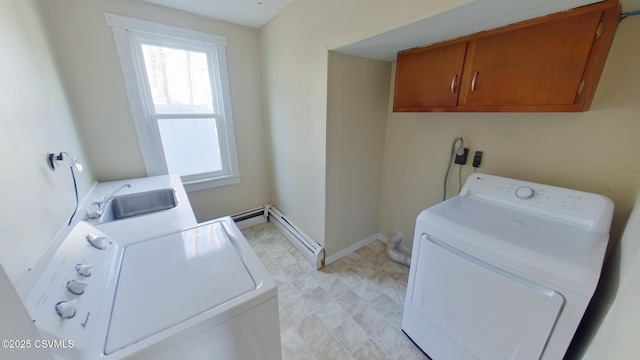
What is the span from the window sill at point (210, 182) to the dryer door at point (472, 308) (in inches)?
89.8

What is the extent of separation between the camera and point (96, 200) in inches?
61.7

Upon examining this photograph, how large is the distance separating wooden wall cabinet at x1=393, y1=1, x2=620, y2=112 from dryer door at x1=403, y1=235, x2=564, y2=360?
0.92 m

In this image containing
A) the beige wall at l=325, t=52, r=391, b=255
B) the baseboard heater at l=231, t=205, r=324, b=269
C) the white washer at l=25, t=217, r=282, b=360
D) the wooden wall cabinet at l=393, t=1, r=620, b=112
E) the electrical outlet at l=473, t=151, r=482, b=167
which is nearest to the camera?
the white washer at l=25, t=217, r=282, b=360

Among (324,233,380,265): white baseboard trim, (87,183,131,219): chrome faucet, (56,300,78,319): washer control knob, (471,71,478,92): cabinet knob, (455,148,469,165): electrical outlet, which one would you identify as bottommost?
(324,233,380,265): white baseboard trim

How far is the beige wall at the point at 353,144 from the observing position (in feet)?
6.36

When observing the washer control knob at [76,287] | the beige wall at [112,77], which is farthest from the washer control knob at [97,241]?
the beige wall at [112,77]

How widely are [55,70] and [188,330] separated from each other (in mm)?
2190

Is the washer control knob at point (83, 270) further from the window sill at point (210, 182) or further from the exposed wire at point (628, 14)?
the exposed wire at point (628, 14)

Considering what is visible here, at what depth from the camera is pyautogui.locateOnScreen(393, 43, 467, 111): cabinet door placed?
1485 millimetres

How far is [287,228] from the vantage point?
2746mm

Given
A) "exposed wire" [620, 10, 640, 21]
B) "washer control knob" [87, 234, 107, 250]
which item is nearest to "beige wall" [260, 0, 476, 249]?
"exposed wire" [620, 10, 640, 21]

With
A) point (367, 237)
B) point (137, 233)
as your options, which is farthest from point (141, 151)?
point (367, 237)

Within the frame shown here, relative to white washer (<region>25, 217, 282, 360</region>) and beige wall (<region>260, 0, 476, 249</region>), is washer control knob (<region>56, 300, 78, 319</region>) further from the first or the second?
beige wall (<region>260, 0, 476, 249</region>)

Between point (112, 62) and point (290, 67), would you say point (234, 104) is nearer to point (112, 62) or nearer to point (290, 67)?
point (290, 67)
